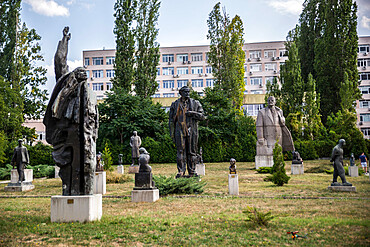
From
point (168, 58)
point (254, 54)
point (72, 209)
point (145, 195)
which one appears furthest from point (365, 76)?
point (72, 209)

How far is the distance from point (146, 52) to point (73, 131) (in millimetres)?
30559

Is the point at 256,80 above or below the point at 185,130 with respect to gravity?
above

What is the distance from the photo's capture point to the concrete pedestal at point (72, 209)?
6355 millimetres

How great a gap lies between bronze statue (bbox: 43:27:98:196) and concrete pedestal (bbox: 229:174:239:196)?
4.87 metres

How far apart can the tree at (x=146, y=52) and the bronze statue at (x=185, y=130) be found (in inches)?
883

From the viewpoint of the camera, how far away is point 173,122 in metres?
13.1

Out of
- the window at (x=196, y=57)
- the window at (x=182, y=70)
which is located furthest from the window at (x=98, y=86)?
the window at (x=196, y=57)

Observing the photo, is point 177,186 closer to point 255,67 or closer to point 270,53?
point 255,67

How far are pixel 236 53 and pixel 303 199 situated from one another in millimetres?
30747

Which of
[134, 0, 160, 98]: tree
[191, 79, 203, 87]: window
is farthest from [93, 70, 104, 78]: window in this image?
[134, 0, 160, 98]: tree

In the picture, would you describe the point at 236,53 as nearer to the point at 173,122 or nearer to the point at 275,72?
the point at 275,72

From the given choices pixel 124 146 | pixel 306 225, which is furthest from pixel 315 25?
pixel 306 225

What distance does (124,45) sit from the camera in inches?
1390

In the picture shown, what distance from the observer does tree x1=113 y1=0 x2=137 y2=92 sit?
3453 centimetres
